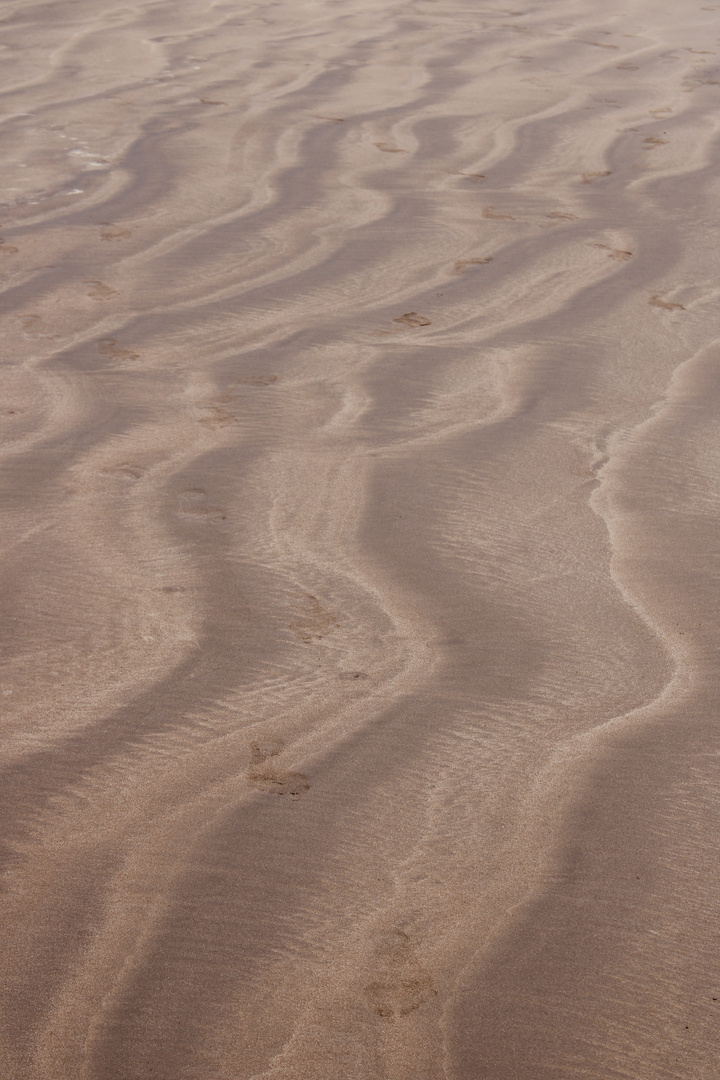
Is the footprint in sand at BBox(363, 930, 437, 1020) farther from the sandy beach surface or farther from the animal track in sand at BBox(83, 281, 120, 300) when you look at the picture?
the animal track in sand at BBox(83, 281, 120, 300)

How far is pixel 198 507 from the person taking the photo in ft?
5.75

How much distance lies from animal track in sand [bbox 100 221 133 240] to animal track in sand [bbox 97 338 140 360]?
0.72 m

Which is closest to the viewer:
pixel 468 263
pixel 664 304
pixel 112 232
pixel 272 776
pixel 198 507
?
pixel 272 776

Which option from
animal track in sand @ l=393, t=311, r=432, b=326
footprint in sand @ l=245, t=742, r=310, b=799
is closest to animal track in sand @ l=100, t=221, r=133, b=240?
animal track in sand @ l=393, t=311, r=432, b=326

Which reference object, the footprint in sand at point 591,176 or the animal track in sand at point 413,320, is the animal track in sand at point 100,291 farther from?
the footprint in sand at point 591,176

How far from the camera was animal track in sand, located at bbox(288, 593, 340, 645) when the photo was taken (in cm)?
144

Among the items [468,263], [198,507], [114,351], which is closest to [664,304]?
[468,263]

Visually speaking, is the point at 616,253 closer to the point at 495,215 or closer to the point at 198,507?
the point at 495,215

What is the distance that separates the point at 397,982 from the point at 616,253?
2412mm

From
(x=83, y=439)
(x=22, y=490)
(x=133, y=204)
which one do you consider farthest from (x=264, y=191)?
(x=22, y=490)

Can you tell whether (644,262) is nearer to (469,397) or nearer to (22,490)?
(469,397)

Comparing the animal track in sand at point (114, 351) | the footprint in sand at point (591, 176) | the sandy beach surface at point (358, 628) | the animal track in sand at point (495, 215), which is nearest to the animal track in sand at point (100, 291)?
the sandy beach surface at point (358, 628)

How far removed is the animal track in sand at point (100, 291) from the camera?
2656 mm

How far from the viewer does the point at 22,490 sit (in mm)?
1802
